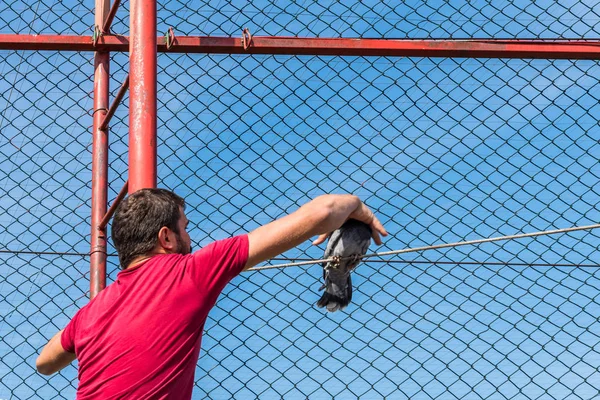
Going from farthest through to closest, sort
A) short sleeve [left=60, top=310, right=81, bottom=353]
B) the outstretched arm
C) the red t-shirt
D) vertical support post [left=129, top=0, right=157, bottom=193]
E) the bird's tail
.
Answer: vertical support post [left=129, top=0, right=157, bottom=193], the bird's tail, short sleeve [left=60, top=310, right=81, bottom=353], the outstretched arm, the red t-shirt

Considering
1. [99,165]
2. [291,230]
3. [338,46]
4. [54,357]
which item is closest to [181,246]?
[291,230]

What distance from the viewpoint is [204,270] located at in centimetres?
259

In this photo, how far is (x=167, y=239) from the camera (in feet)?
9.05

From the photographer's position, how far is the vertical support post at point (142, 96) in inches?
131

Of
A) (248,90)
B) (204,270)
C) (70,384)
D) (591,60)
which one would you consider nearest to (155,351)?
(204,270)

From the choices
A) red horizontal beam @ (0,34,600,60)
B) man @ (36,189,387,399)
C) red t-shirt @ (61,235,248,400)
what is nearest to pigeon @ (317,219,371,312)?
man @ (36,189,387,399)

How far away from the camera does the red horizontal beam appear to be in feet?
13.6

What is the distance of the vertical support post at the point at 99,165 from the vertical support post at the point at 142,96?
2.02 feet

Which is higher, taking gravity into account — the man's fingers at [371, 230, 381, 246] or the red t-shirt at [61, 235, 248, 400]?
the red t-shirt at [61, 235, 248, 400]

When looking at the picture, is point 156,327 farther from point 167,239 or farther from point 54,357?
point 54,357

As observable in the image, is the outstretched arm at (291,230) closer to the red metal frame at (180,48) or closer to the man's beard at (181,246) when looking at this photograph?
the man's beard at (181,246)

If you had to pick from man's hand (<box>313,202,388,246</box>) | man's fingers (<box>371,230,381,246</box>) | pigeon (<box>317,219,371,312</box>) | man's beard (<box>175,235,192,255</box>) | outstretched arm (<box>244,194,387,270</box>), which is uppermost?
outstretched arm (<box>244,194,387,270</box>)

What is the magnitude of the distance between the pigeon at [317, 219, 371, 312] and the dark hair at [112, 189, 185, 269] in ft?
2.05

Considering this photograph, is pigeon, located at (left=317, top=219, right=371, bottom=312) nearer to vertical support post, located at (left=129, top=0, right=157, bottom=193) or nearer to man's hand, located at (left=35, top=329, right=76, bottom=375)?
vertical support post, located at (left=129, top=0, right=157, bottom=193)
